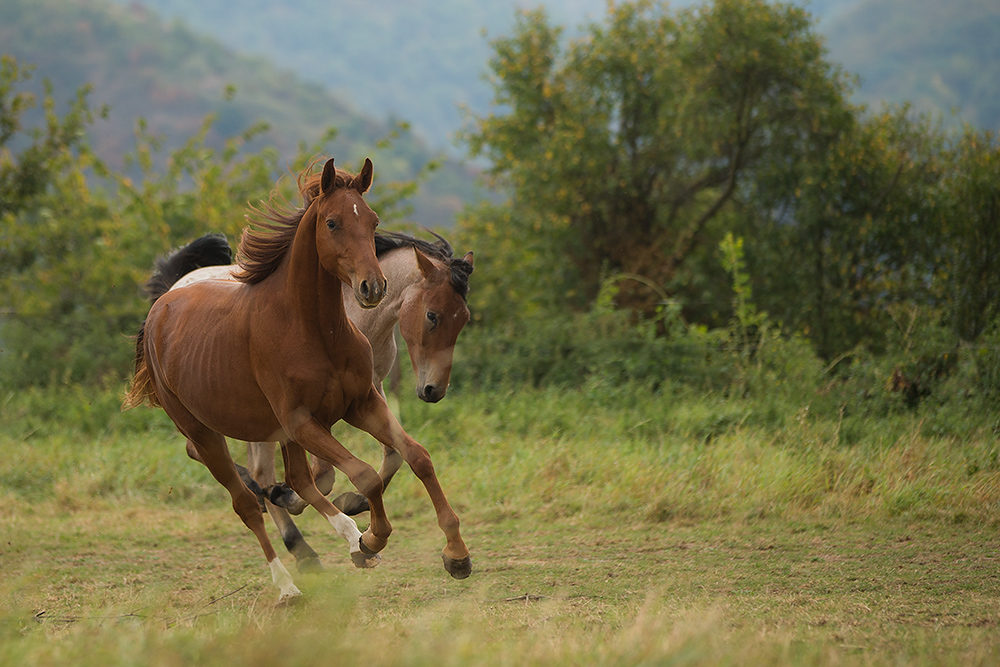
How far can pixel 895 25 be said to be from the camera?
6969cm

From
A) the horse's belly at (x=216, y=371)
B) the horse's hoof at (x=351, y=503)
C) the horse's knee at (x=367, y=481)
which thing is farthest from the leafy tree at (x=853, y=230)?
the horse's belly at (x=216, y=371)

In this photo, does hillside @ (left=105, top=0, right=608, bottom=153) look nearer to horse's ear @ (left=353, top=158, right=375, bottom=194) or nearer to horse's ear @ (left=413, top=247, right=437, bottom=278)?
horse's ear @ (left=413, top=247, right=437, bottom=278)

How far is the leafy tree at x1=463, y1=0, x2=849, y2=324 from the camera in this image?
15.6m

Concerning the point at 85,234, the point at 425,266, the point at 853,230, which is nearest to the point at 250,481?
the point at 425,266

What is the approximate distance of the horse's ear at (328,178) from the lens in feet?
14.3

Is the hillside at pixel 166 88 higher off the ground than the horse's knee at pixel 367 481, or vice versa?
the hillside at pixel 166 88

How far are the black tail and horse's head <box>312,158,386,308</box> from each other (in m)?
3.20

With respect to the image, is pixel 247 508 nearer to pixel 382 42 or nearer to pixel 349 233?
pixel 349 233

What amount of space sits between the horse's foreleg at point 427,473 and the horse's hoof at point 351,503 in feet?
1.40

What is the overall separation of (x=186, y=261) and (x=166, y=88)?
10152 cm

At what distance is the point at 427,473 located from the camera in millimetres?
4559

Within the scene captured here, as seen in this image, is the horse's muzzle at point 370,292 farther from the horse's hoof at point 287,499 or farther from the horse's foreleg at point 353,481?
the horse's hoof at point 287,499

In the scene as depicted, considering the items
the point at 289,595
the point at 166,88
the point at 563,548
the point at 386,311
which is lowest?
the point at 563,548

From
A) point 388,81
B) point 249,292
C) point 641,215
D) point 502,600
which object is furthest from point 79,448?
point 388,81
